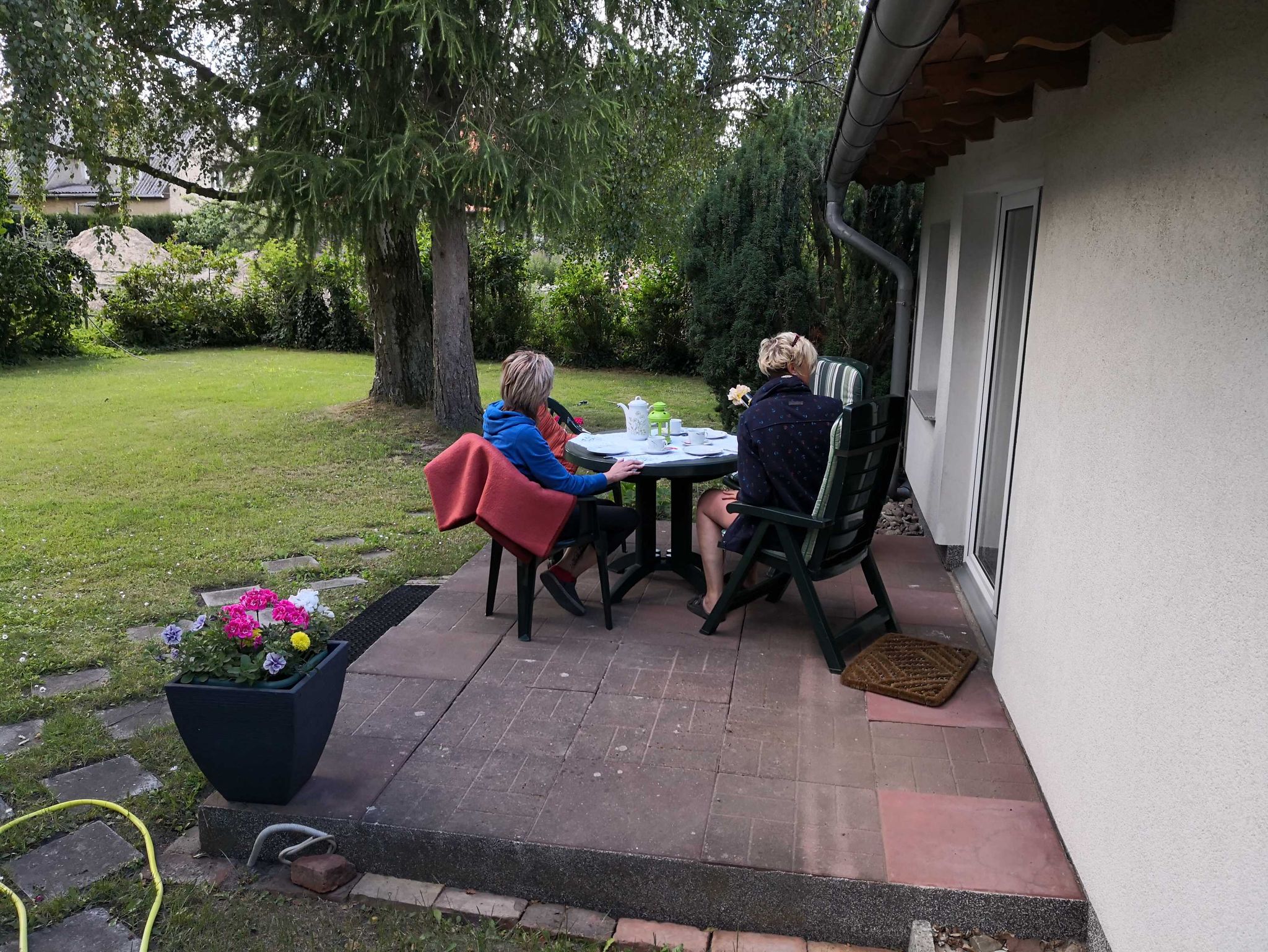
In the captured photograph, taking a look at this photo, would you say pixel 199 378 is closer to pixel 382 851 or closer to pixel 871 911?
pixel 382 851

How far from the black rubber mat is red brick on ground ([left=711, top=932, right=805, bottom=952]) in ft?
6.70

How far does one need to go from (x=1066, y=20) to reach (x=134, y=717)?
153 inches

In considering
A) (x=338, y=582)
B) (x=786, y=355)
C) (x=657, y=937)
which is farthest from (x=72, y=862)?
(x=786, y=355)

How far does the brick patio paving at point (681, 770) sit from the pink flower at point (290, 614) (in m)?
0.53

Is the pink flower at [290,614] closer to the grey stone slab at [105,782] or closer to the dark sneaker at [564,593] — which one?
the grey stone slab at [105,782]

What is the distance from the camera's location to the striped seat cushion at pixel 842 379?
580 cm

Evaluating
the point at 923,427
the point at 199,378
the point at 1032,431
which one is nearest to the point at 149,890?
the point at 1032,431

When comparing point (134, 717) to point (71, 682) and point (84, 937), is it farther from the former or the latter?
point (84, 937)

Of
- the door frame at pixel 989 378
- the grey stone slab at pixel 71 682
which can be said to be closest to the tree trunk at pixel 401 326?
the grey stone slab at pixel 71 682

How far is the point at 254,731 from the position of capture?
2.76 m

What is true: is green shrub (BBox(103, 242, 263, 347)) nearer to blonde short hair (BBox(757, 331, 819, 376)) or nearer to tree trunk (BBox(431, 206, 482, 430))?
tree trunk (BBox(431, 206, 482, 430))

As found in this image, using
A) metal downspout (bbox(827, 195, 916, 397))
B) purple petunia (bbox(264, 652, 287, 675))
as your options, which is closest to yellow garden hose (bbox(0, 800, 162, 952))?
purple petunia (bbox(264, 652, 287, 675))

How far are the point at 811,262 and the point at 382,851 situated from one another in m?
6.50

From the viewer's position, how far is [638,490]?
483cm
